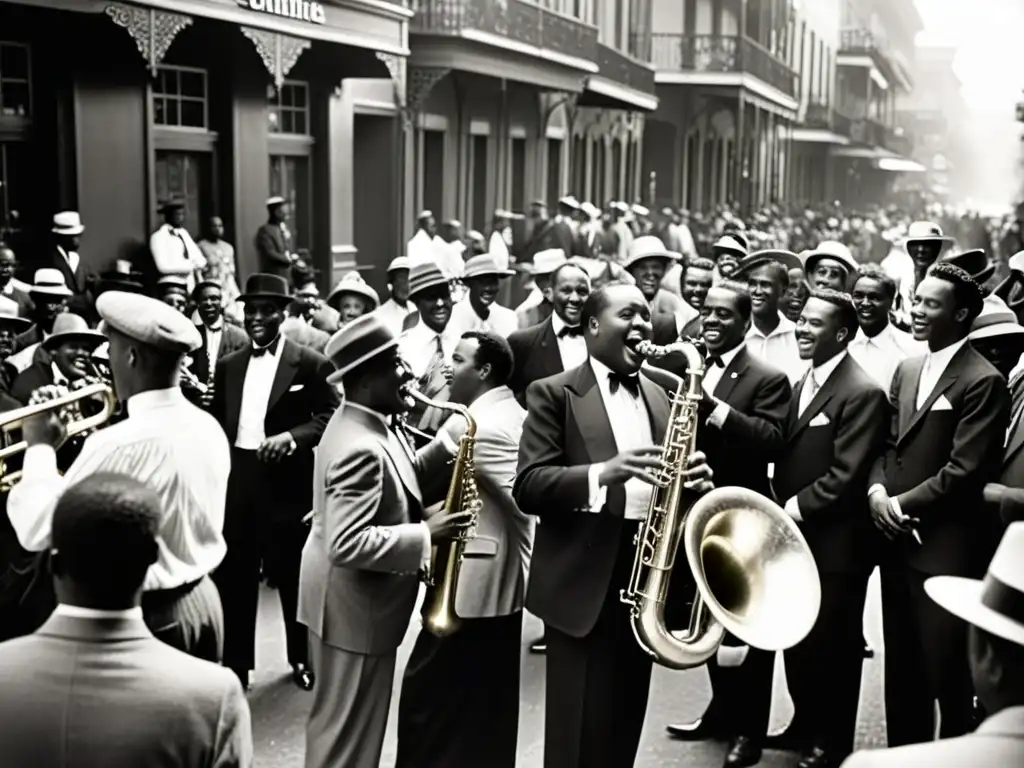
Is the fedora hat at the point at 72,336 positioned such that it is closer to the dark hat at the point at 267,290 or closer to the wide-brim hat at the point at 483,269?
the dark hat at the point at 267,290

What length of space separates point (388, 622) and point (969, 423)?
266 cm

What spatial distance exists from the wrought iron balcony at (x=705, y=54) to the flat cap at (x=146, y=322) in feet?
106

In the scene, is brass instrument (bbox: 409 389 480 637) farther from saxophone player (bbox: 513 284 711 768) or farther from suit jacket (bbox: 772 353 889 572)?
suit jacket (bbox: 772 353 889 572)

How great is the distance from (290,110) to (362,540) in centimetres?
1400

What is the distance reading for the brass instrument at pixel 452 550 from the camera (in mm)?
5203

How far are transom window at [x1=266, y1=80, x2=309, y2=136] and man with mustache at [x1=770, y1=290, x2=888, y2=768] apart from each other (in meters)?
12.1

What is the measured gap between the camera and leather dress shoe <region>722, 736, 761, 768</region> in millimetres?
6320

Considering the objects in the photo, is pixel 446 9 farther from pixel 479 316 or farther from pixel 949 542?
pixel 949 542

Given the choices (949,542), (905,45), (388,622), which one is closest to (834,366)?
(949,542)

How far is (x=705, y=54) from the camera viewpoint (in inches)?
1423

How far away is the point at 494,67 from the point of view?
21.1 metres

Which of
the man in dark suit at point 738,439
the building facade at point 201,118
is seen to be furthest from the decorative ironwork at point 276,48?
the man in dark suit at point 738,439

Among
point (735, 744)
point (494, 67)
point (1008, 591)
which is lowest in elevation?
point (735, 744)

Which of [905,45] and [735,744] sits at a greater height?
[905,45]
